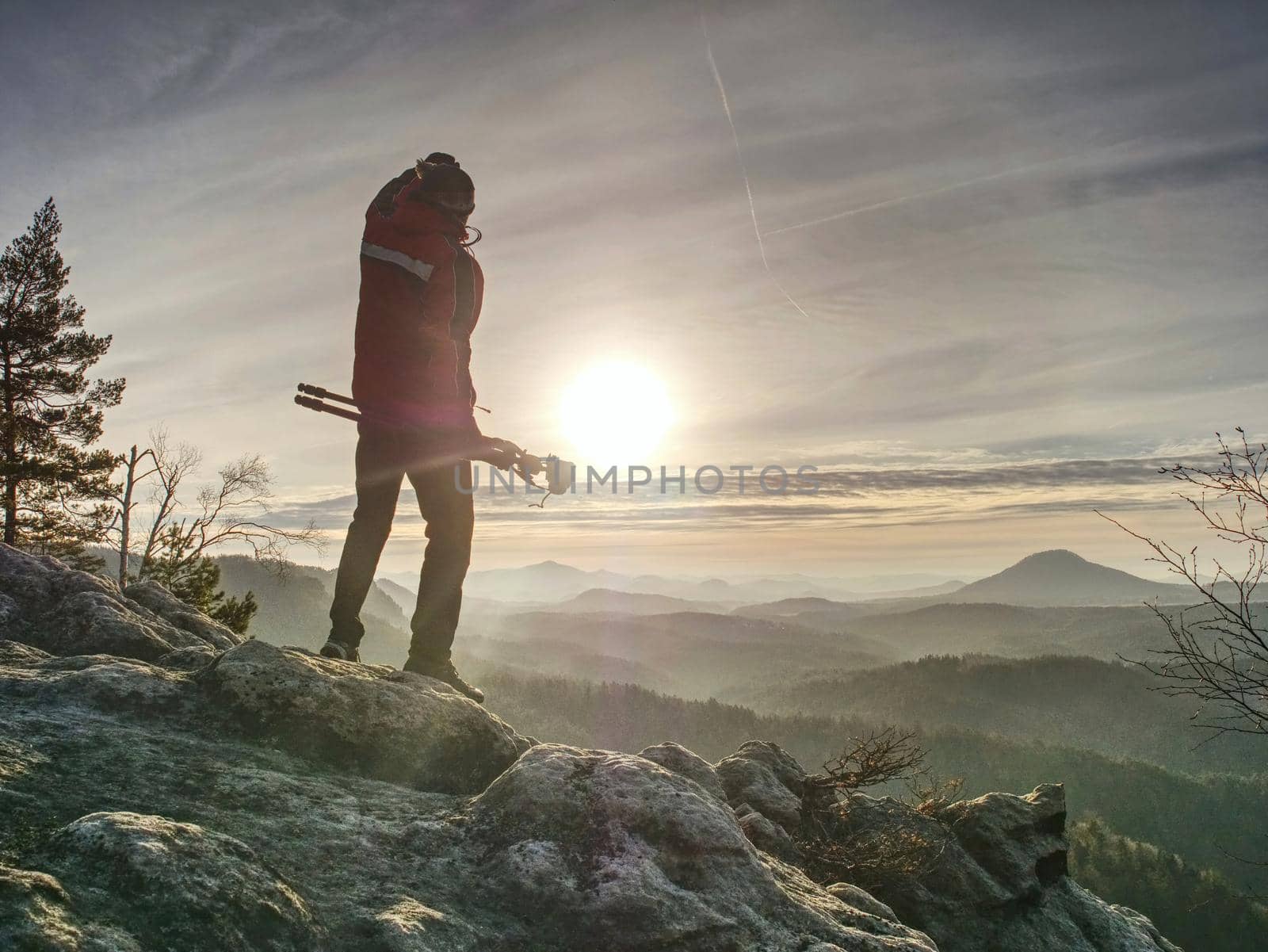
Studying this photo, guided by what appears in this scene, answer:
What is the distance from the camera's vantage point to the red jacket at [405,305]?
6.56 metres

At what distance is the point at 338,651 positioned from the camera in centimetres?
662

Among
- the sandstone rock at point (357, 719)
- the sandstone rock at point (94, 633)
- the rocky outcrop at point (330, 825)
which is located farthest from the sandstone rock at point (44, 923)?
the sandstone rock at point (94, 633)

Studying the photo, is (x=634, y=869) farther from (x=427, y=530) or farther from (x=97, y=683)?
(x=427, y=530)

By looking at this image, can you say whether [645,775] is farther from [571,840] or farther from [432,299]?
[432,299]

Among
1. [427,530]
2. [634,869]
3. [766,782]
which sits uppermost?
[427,530]

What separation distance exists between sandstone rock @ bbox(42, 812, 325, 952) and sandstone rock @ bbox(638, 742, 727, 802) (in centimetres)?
385

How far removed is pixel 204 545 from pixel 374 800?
35.1 metres

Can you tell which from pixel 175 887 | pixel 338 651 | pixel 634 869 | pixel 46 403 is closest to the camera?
pixel 175 887

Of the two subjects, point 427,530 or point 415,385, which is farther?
point 427,530

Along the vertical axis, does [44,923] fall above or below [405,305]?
below

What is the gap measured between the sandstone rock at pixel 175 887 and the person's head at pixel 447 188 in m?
5.32

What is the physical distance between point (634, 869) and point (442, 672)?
12.2 ft

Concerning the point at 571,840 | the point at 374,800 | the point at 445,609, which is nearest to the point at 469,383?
the point at 445,609

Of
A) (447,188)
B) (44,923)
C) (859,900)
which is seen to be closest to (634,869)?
(859,900)
